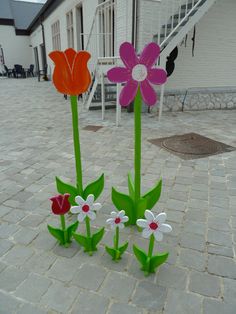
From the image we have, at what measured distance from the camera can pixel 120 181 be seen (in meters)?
3.13

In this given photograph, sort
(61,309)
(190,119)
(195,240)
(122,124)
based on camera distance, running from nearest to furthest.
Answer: (61,309), (195,240), (122,124), (190,119)

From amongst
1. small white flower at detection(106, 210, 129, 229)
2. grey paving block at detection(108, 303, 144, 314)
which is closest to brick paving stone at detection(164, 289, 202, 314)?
grey paving block at detection(108, 303, 144, 314)

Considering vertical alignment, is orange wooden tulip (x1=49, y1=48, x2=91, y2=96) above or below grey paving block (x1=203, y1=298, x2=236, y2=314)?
above

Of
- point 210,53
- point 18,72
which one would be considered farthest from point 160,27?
point 18,72

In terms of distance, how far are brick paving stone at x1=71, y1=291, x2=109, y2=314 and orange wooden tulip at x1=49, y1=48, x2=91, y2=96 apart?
1.40 meters

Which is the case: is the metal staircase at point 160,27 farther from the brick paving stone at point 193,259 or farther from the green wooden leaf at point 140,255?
the green wooden leaf at point 140,255

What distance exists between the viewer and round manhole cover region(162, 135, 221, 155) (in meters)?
4.09

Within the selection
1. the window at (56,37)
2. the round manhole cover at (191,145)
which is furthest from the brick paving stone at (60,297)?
the window at (56,37)

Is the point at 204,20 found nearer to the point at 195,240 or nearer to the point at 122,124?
the point at 122,124

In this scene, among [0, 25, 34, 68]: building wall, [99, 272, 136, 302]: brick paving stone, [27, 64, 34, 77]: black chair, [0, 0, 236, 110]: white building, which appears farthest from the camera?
[0, 25, 34, 68]: building wall

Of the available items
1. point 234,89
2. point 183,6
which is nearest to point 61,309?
point 183,6

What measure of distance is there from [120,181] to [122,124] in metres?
2.71

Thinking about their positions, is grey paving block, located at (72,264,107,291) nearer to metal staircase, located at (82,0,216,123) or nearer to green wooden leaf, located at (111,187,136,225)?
green wooden leaf, located at (111,187,136,225)

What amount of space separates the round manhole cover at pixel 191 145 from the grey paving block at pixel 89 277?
8.56ft
